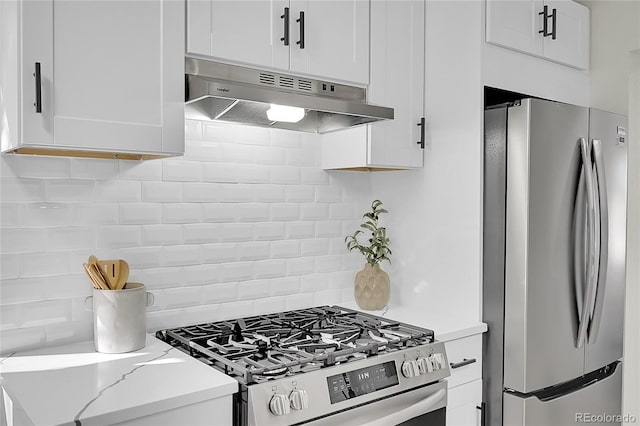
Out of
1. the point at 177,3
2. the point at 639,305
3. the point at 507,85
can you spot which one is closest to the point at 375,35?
the point at 507,85

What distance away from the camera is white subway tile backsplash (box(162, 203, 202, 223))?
2.13 m

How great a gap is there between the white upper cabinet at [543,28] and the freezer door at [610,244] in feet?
1.25

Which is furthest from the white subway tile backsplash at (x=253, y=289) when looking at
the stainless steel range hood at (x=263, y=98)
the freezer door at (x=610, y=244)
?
the freezer door at (x=610, y=244)

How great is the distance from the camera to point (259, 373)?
1.59m

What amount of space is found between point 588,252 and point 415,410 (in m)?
1.13

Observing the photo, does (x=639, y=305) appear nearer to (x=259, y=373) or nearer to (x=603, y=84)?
(x=603, y=84)

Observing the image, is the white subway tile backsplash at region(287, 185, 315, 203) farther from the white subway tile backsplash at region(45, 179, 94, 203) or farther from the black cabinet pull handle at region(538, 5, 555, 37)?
the black cabinet pull handle at region(538, 5, 555, 37)

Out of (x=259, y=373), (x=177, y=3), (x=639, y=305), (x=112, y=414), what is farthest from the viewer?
(x=639, y=305)

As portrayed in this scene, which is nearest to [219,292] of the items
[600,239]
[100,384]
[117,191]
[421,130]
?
[117,191]

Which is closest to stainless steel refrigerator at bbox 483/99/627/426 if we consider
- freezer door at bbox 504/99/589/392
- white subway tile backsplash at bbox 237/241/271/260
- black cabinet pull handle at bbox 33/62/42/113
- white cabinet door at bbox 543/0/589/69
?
freezer door at bbox 504/99/589/392

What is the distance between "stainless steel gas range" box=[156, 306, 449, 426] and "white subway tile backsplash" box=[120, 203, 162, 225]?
0.42m

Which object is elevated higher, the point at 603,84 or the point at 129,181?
the point at 603,84

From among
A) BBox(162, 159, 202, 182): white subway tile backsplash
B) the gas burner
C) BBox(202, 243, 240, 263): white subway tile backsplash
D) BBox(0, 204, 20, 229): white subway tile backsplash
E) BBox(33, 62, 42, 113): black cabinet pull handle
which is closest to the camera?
BBox(33, 62, 42, 113): black cabinet pull handle

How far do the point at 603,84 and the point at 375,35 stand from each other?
4.29 feet
